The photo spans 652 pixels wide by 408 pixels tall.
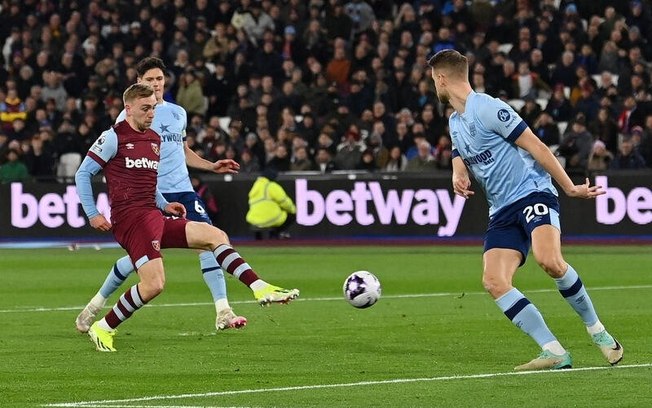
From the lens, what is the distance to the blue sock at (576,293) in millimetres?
10656

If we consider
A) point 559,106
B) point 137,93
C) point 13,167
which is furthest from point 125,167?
point 13,167

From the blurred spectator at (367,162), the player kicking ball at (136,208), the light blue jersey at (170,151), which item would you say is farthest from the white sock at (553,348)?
the blurred spectator at (367,162)

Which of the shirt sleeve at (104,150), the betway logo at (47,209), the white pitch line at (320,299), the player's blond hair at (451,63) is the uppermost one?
the player's blond hair at (451,63)

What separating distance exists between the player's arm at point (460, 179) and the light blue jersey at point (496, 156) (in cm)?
20

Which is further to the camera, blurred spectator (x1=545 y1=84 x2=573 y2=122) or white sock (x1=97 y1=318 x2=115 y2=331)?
blurred spectator (x1=545 y1=84 x2=573 y2=122)

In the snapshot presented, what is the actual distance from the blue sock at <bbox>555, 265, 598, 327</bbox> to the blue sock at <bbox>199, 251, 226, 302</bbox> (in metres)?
3.68

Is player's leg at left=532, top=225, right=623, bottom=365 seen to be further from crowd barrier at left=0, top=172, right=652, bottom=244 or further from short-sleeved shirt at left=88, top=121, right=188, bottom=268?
crowd barrier at left=0, top=172, right=652, bottom=244

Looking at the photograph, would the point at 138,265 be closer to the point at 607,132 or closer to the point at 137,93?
the point at 137,93

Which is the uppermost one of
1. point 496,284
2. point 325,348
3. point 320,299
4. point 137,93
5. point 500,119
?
point 137,93

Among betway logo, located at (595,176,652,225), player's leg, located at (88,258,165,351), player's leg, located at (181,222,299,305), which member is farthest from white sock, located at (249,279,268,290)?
betway logo, located at (595,176,652,225)

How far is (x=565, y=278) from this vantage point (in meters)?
10.6

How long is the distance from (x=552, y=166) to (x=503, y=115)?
49 centimetres

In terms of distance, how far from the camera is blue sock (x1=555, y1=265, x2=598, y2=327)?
10656 mm

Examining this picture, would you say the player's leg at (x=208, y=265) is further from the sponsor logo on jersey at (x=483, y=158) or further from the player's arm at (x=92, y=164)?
the sponsor logo on jersey at (x=483, y=158)
